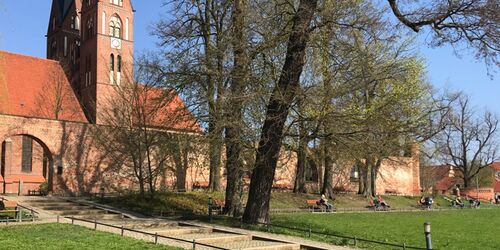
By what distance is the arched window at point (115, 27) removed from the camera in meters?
47.7

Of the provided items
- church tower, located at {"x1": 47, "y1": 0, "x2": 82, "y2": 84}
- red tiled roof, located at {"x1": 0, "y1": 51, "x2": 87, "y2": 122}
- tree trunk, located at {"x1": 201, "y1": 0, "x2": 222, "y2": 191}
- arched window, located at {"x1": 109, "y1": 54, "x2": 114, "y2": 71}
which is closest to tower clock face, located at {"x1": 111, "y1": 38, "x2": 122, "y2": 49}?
arched window, located at {"x1": 109, "y1": 54, "x2": 114, "y2": 71}

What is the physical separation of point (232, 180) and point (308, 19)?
741 centimetres

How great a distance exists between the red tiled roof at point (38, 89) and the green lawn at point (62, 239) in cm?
2806

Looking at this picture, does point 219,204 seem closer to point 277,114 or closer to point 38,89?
point 277,114

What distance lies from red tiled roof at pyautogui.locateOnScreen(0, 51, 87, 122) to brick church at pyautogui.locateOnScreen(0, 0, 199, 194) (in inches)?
2.8

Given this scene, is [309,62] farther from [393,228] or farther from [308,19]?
[393,228]

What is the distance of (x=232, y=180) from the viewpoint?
19.7 metres

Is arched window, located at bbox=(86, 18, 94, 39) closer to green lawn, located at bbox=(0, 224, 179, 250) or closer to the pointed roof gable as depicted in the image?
the pointed roof gable

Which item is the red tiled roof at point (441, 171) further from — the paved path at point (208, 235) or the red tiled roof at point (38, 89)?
the paved path at point (208, 235)

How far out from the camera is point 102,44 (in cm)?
4644

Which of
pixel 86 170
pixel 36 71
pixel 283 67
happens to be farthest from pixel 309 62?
pixel 36 71

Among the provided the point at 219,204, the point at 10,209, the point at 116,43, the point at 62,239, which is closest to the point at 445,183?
the point at 116,43

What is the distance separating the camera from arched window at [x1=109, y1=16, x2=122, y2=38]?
1876 inches

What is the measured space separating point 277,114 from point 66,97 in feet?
106
